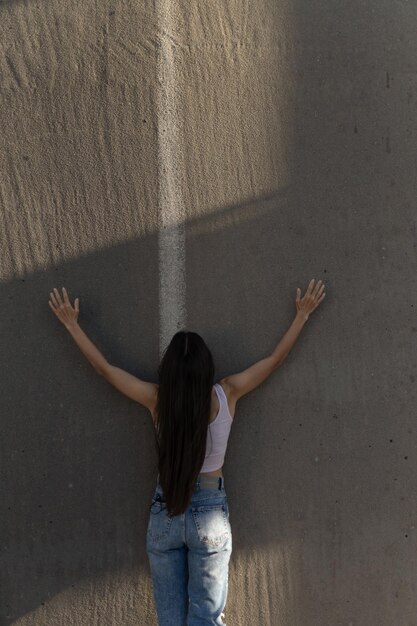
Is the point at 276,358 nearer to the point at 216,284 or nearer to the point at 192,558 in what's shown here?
the point at 216,284

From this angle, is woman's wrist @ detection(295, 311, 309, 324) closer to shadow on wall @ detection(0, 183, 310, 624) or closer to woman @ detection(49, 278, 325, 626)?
shadow on wall @ detection(0, 183, 310, 624)

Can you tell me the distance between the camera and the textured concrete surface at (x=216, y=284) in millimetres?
4039

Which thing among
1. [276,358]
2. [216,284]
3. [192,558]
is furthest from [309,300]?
[192,558]

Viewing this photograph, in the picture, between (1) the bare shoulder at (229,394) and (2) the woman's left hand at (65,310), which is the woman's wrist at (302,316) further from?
Result: (2) the woman's left hand at (65,310)

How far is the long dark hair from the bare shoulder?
26cm

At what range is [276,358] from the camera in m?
3.91

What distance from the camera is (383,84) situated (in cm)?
412

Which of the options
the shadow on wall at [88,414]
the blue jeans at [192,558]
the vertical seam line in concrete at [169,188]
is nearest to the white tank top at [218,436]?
the blue jeans at [192,558]

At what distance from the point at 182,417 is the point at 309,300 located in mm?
1241

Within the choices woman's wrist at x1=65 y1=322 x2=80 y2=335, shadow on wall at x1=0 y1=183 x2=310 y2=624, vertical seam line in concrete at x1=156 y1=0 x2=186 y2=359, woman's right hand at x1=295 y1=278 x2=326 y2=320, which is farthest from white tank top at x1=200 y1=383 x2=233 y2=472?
woman's wrist at x1=65 y1=322 x2=80 y2=335

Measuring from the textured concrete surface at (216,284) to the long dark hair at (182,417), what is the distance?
563 millimetres

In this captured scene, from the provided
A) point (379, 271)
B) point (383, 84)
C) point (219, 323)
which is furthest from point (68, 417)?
point (383, 84)

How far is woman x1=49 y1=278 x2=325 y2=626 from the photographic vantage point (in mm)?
3443

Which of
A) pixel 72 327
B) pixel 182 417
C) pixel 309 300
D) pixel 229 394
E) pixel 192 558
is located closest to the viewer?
pixel 182 417
